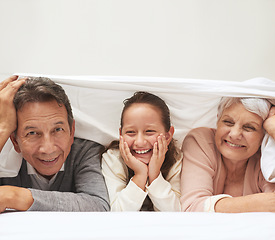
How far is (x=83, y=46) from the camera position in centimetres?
218

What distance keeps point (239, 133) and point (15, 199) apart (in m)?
0.81

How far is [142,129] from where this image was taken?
1419mm

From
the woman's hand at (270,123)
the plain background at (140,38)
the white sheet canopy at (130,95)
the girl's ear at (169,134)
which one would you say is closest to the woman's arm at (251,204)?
the white sheet canopy at (130,95)

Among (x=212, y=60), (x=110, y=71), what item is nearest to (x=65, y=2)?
(x=110, y=71)

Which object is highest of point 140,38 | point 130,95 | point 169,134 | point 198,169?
point 140,38

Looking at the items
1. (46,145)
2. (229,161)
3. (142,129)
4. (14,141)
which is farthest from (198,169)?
(14,141)

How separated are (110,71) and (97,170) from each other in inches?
36.1

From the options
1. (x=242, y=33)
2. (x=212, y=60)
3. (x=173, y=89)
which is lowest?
(x=173, y=89)

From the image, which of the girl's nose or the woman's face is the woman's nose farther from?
the girl's nose

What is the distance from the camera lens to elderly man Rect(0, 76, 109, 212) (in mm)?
1295

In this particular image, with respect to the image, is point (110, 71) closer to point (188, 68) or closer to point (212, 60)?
point (188, 68)
